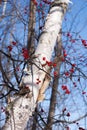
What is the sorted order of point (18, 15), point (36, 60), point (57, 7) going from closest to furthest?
point (36, 60), point (57, 7), point (18, 15)

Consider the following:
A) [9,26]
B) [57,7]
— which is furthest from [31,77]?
[9,26]

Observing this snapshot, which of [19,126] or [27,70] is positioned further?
[27,70]

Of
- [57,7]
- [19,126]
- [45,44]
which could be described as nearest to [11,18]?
[57,7]

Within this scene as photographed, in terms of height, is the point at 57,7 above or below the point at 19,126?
above

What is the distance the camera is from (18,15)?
4551 millimetres

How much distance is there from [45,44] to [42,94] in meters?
0.47

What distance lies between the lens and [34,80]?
7.33 ft

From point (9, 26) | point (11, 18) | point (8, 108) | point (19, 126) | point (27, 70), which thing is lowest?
point (19, 126)

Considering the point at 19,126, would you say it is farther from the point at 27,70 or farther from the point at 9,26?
the point at 9,26

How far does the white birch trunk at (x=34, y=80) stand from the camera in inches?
81.7

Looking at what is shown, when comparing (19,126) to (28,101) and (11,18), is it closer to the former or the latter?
(28,101)

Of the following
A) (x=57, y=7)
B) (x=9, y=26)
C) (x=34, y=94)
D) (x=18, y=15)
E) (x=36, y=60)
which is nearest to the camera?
(x=34, y=94)

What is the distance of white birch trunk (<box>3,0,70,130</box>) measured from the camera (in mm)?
2074

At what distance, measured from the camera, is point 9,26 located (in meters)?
4.20
